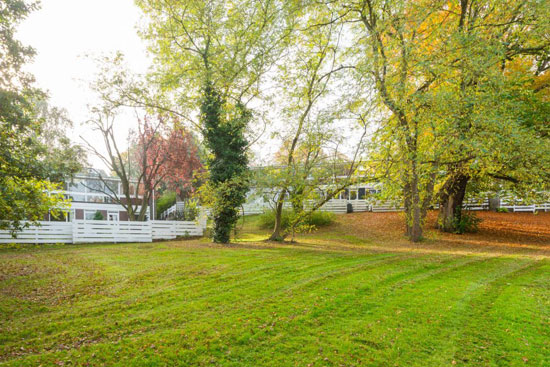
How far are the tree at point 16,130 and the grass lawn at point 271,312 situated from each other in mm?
1571

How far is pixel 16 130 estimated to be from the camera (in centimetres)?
623

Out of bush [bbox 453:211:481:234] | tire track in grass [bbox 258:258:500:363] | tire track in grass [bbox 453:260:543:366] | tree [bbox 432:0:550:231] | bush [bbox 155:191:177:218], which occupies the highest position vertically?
tree [bbox 432:0:550:231]

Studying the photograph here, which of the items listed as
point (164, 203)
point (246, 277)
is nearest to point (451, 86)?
point (246, 277)

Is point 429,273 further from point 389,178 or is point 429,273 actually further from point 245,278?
point 245,278

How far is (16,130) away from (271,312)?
5.75 meters

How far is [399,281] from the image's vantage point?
22.7ft

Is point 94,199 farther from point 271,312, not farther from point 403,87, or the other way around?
point 271,312

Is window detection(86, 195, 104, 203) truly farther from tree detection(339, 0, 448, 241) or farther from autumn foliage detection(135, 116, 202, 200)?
tree detection(339, 0, 448, 241)

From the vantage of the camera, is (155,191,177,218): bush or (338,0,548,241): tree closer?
(338,0,548,241): tree

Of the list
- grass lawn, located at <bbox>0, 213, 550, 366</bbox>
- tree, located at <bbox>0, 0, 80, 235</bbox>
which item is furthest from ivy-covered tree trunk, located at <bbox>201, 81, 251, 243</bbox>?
tree, located at <bbox>0, 0, 80, 235</bbox>

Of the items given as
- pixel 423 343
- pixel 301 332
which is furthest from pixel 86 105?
pixel 423 343

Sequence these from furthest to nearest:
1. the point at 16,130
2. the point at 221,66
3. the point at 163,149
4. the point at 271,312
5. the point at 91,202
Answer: the point at 91,202 → the point at 163,149 → the point at 221,66 → the point at 16,130 → the point at 271,312

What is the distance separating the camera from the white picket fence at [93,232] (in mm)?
13588

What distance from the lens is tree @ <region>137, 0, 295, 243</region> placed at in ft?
42.2
